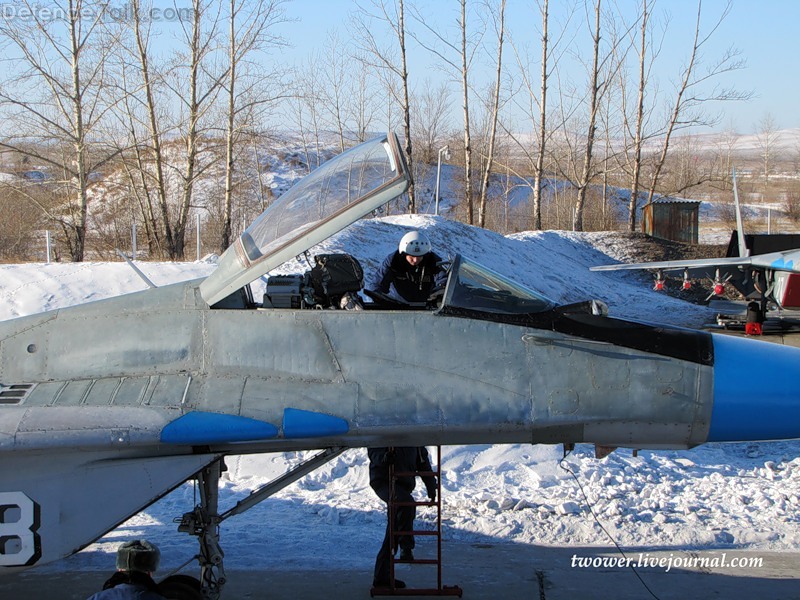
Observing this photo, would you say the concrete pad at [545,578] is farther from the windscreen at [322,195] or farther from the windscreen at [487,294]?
the windscreen at [322,195]

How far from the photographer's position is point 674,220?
34.4 m

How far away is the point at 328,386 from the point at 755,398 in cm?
244

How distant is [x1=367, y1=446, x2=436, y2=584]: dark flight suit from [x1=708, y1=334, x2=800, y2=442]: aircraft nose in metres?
2.02

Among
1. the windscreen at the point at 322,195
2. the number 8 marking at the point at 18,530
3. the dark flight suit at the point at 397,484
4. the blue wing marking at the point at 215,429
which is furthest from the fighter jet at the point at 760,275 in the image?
the number 8 marking at the point at 18,530

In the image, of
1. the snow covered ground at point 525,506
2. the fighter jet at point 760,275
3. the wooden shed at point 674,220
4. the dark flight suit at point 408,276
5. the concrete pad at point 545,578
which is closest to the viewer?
the concrete pad at point 545,578

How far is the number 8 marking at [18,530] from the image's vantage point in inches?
162

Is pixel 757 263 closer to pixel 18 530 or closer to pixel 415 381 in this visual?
pixel 415 381

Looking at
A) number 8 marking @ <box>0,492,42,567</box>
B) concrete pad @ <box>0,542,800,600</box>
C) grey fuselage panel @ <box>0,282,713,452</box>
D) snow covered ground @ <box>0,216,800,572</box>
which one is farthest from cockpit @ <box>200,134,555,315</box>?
snow covered ground @ <box>0,216,800,572</box>

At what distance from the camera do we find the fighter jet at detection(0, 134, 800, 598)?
4.14m

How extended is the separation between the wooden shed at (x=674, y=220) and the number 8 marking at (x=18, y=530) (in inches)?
1312

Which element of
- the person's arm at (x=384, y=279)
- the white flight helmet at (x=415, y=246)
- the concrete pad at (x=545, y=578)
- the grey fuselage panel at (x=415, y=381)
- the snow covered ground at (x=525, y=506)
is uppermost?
the white flight helmet at (x=415, y=246)

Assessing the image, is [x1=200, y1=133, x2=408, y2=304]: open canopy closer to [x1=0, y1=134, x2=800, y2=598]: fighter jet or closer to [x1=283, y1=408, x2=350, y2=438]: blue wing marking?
[x1=0, y1=134, x2=800, y2=598]: fighter jet

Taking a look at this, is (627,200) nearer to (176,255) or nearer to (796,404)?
(176,255)

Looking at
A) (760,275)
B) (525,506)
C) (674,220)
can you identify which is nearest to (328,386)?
(525,506)
